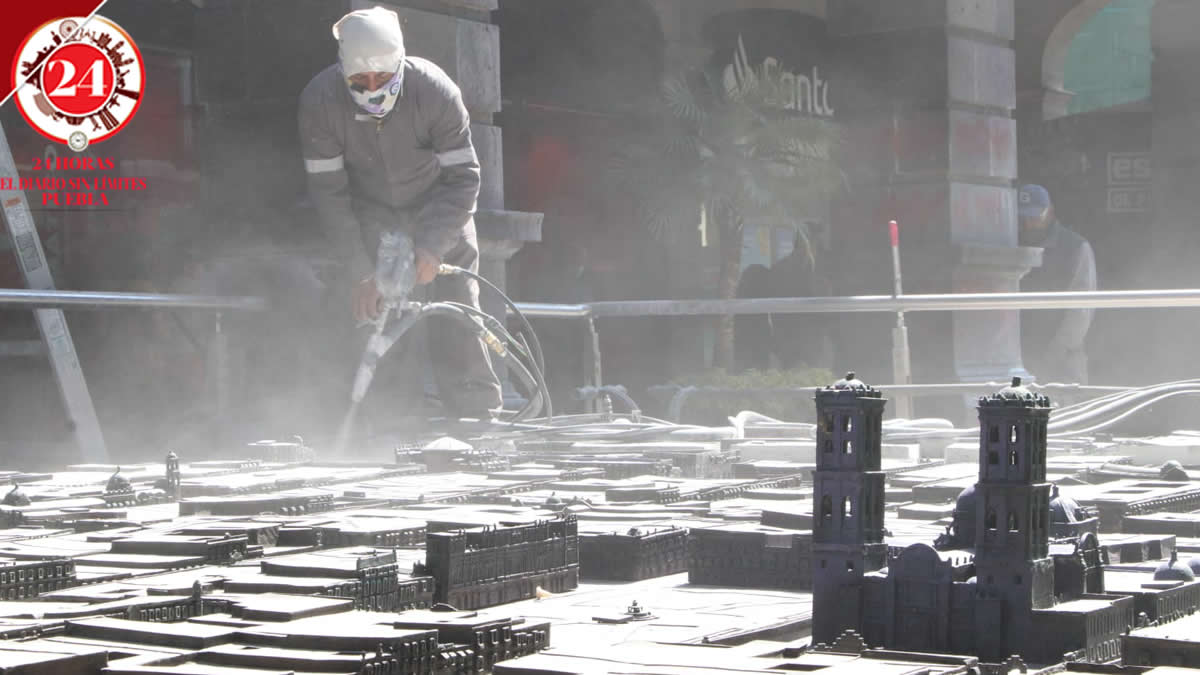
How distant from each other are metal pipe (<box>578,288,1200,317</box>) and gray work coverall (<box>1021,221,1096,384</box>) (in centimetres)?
1018

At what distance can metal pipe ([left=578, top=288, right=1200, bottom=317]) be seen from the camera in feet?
63.3

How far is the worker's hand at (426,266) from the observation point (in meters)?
18.6

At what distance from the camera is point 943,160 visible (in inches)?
1033

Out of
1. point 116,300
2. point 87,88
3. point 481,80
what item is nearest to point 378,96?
point 116,300

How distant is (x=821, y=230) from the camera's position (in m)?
30.5

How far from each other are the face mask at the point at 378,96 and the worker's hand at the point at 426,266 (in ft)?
4.76

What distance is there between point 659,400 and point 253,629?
1592 cm

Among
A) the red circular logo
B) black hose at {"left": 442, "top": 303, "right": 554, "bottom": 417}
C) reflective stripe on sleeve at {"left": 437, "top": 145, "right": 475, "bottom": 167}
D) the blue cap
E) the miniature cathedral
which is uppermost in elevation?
the red circular logo

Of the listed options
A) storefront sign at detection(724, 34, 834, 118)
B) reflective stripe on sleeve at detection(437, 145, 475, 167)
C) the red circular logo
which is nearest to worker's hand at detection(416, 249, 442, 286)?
reflective stripe on sleeve at detection(437, 145, 475, 167)

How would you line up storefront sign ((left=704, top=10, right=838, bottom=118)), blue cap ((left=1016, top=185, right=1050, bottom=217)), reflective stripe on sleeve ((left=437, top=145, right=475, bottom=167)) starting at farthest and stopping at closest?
1. blue cap ((left=1016, top=185, right=1050, bottom=217))
2. storefront sign ((left=704, top=10, right=838, bottom=118))
3. reflective stripe on sleeve ((left=437, top=145, right=475, bottom=167))

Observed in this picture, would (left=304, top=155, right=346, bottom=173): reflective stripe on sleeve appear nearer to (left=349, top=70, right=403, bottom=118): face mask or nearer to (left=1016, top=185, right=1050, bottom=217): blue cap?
(left=349, top=70, right=403, bottom=118): face mask

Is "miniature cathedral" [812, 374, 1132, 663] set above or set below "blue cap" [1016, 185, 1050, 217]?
below

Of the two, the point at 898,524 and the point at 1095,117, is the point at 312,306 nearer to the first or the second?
the point at 898,524

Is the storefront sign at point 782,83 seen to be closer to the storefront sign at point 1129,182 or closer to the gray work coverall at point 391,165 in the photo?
the storefront sign at point 1129,182
